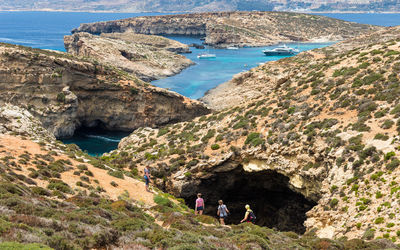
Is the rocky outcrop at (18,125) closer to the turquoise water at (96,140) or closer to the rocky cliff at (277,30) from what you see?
the turquoise water at (96,140)

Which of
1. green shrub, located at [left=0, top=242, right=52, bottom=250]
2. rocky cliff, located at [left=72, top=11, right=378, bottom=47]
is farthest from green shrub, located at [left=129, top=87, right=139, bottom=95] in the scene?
rocky cliff, located at [left=72, top=11, right=378, bottom=47]

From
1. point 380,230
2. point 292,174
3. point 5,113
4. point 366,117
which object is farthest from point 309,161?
point 5,113

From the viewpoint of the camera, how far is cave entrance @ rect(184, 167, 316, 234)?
31.9m

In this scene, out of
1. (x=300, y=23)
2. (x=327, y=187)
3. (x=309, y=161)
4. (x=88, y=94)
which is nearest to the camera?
(x=327, y=187)

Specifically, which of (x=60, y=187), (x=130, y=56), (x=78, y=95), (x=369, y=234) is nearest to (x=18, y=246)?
(x=60, y=187)

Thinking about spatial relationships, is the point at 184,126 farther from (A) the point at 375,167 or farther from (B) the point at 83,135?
(B) the point at 83,135

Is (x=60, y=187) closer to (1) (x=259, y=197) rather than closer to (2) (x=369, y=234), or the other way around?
(2) (x=369, y=234)

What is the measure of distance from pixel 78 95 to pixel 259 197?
46.3 m

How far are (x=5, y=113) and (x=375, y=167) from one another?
33830mm

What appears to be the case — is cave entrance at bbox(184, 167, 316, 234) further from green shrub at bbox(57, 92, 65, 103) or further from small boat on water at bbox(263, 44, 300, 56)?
small boat on water at bbox(263, 44, 300, 56)

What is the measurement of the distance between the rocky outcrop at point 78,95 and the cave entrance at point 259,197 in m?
39.7

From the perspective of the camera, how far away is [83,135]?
239 ft

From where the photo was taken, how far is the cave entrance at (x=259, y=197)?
31891 mm

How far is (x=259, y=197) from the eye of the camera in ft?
116
